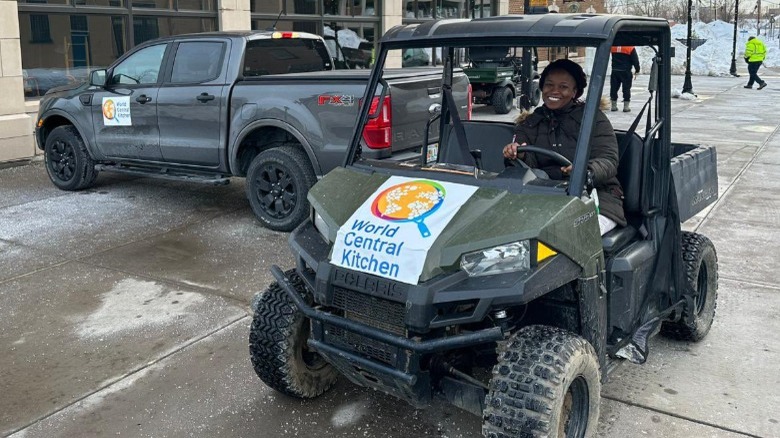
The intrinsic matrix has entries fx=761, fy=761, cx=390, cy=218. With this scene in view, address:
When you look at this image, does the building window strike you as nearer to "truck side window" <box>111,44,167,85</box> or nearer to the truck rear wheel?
"truck side window" <box>111,44,167,85</box>

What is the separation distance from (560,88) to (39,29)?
9.81m

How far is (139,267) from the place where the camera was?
20.4 ft

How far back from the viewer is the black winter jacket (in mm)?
3617

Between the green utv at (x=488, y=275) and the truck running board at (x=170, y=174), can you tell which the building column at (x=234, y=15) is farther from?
the green utv at (x=488, y=275)

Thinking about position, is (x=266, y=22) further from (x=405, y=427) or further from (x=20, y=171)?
(x=405, y=427)

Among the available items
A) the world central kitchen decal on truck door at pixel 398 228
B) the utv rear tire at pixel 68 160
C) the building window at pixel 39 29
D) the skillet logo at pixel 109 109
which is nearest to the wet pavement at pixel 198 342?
the utv rear tire at pixel 68 160

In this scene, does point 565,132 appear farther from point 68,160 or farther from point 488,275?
point 68,160

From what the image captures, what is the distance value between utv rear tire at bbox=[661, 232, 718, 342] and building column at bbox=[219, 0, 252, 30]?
10.8 metres

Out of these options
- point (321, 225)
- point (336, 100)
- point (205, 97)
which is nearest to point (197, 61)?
point (205, 97)

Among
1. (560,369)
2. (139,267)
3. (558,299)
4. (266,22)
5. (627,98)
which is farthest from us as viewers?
(627,98)

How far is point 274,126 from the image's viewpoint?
7199 mm

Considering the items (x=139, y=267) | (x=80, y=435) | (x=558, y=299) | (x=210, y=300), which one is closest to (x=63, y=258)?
(x=139, y=267)

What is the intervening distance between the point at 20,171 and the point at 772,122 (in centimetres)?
1384

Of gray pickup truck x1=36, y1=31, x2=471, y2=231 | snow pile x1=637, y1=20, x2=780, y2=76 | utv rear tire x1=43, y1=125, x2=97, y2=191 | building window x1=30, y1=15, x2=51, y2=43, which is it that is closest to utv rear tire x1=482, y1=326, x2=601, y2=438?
gray pickup truck x1=36, y1=31, x2=471, y2=231
